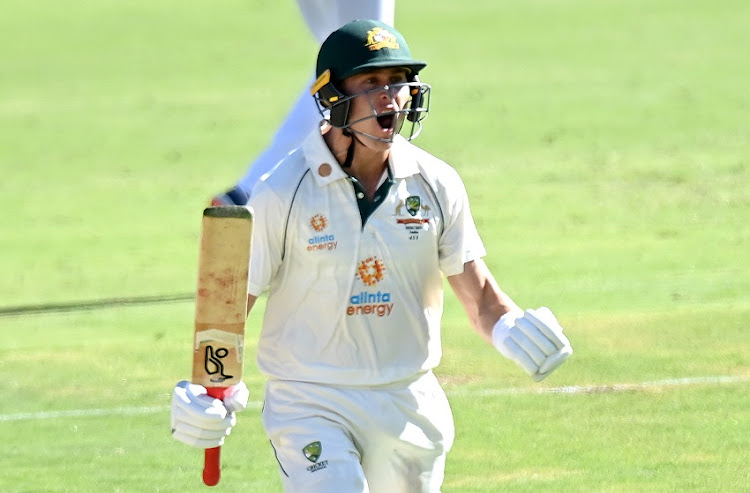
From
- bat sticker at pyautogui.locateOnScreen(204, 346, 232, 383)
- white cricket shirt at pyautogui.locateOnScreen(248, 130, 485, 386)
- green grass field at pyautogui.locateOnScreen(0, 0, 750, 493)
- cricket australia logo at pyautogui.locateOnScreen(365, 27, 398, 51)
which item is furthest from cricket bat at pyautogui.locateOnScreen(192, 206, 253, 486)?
green grass field at pyautogui.locateOnScreen(0, 0, 750, 493)

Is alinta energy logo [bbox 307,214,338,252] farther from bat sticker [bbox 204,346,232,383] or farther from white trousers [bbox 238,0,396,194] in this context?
white trousers [bbox 238,0,396,194]

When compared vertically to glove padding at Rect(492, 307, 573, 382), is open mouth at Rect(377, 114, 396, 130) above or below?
above

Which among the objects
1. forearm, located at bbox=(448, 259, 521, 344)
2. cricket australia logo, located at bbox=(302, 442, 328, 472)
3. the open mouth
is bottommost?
cricket australia logo, located at bbox=(302, 442, 328, 472)

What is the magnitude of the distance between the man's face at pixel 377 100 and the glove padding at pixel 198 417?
954mm

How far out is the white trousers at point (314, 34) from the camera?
721 cm

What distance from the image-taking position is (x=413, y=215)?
16.4 feet

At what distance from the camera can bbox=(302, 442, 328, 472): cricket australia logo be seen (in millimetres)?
4723

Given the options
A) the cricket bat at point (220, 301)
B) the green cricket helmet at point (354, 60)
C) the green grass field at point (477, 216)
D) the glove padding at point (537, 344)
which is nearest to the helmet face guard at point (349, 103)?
the green cricket helmet at point (354, 60)

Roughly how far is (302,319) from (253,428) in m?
2.89

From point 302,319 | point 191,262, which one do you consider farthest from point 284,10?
point 302,319

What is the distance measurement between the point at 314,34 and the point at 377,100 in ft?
9.92

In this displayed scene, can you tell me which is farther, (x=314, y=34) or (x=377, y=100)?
(x=314, y=34)

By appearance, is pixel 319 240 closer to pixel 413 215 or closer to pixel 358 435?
pixel 413 215

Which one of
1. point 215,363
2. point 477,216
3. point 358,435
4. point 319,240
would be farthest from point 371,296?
point 477,216
